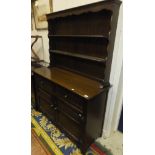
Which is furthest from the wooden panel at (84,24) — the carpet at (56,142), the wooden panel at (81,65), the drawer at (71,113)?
the carpet at (56,142)

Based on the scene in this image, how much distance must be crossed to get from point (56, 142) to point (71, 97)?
74cm

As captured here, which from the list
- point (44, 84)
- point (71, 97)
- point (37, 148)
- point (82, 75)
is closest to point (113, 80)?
point (82, 75)

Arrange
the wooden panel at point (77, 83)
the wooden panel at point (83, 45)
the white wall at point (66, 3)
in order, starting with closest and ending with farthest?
the wooden panel at point (77, 83), the wooden panel at point (83, 45), the white wall at point (66, 3)

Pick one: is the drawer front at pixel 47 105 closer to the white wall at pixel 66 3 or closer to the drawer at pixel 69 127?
the drawer at pixel 69 127

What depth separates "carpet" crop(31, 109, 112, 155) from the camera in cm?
164

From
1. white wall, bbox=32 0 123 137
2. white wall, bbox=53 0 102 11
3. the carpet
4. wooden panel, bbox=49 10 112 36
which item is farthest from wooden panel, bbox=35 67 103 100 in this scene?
white wall, bbox=53 0 102 11

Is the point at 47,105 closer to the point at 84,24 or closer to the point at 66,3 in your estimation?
the point at 84,24

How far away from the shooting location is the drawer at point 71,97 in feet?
4.62

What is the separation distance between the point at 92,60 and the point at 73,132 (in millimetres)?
966

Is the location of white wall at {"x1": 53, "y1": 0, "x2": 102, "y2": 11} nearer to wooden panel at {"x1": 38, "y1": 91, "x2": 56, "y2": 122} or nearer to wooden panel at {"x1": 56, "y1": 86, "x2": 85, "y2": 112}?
wooden panel at {"x1": 56, "y1": 86, "x2": 85, "y2": 112}

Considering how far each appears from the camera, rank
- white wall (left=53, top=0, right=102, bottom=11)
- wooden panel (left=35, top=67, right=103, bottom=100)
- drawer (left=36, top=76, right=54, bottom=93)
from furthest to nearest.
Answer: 1. drawer (left=36, top=76, right=54, bottom=93)
2. white wall (left=53, top=0, right=102, bottom=11)
3. wooden panel (left=35, top=67, right=103, bottom=100)

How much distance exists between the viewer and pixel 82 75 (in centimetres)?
184

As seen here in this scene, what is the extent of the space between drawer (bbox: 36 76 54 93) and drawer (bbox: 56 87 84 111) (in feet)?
0.54
